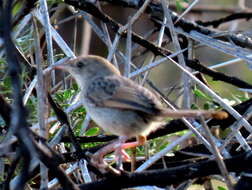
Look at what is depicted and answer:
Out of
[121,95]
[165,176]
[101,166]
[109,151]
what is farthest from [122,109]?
[165,176]

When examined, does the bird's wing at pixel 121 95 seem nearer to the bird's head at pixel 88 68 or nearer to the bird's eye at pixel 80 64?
the bird's head at pixel 88 68

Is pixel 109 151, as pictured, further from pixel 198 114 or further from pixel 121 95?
pixel 198 114

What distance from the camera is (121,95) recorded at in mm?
3863

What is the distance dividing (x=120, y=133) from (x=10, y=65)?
1.69 m

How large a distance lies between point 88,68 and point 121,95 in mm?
806

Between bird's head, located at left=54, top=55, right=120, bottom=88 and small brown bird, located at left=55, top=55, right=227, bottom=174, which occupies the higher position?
bird's head, located at left=54, top=55, right=120, bottom=88

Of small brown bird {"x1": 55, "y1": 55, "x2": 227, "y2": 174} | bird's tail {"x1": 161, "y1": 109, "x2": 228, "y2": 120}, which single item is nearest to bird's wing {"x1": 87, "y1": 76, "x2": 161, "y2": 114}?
small brown bird {"x1": 55, "y1": 55, "x2": 227, "y2": 174}

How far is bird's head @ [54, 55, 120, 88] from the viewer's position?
4.50 metres

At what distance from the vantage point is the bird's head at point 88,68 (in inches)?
177

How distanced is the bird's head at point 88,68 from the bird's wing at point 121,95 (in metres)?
0.14

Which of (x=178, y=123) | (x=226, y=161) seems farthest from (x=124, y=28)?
(x=226, y=161)

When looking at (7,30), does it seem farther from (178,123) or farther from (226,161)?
(178,123)

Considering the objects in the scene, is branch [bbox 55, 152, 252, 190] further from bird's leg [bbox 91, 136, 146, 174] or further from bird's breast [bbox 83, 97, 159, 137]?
bird's breast [bbox 83, 97, 159, 137]

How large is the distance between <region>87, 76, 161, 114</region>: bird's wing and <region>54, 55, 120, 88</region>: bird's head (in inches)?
5.5
